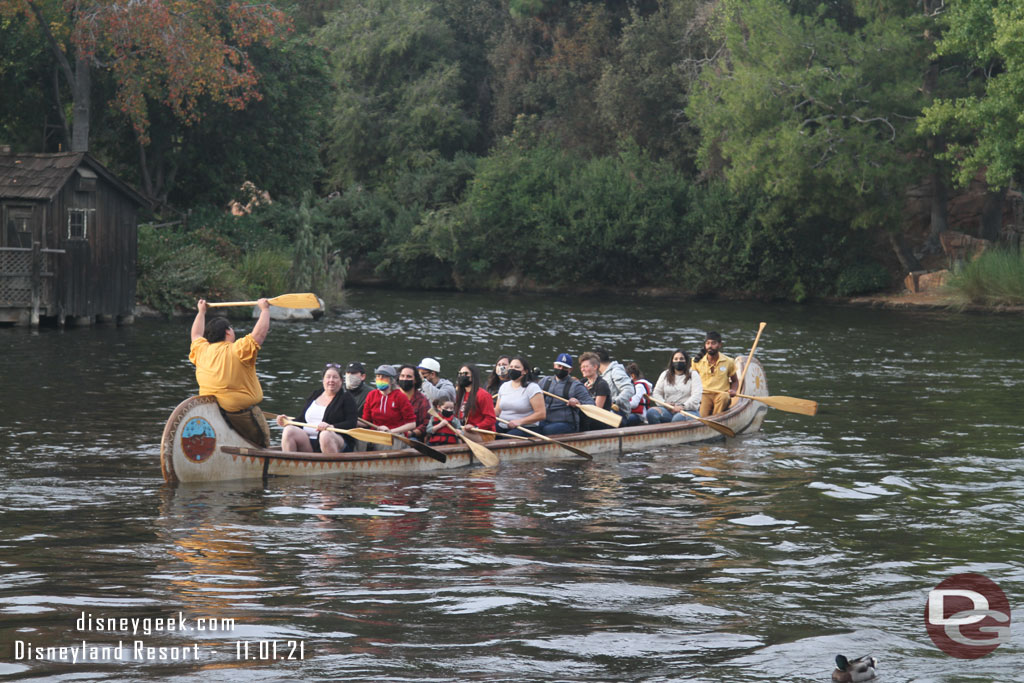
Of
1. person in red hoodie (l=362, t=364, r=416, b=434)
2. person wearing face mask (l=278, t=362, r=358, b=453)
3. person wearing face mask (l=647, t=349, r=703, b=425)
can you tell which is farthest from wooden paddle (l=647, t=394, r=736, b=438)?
Answer: person wearing face mask (l=278, t=362, r=358, b=453)

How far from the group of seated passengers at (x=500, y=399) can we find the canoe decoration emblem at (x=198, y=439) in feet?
3.25

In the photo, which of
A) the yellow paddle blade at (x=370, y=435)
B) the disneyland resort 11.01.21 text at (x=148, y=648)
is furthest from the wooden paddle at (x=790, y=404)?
the disneyland resort 11.01.21 text at (x=148, y=648)

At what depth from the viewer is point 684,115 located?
189 feet

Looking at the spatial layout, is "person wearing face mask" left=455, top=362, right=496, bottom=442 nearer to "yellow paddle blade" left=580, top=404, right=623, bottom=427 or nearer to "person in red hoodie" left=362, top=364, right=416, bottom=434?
"person in red hoodie" left=362, top=364, right=416, bottom=434

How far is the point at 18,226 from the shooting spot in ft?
107

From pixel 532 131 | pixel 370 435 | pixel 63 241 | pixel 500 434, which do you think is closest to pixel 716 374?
pixel 500 434

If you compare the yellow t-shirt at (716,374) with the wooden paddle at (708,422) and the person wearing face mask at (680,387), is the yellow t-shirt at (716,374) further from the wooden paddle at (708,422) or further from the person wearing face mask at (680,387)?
the wooden paddle at (708,422)

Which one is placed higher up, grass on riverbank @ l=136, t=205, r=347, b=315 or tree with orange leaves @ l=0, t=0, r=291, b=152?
tree with orange leaves @ l=0, t=0, r=291, b=152

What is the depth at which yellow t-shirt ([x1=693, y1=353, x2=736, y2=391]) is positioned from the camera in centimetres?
1955

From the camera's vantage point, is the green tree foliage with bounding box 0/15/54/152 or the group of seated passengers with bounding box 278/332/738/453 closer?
the group of seated passengers with bounding box 278/332/738/453

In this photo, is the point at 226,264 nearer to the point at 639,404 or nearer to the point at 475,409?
the point at 639,404

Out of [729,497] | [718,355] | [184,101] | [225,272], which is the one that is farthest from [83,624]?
[184,101]

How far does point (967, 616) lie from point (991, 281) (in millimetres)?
35758

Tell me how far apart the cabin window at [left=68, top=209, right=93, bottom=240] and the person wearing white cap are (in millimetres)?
20170
